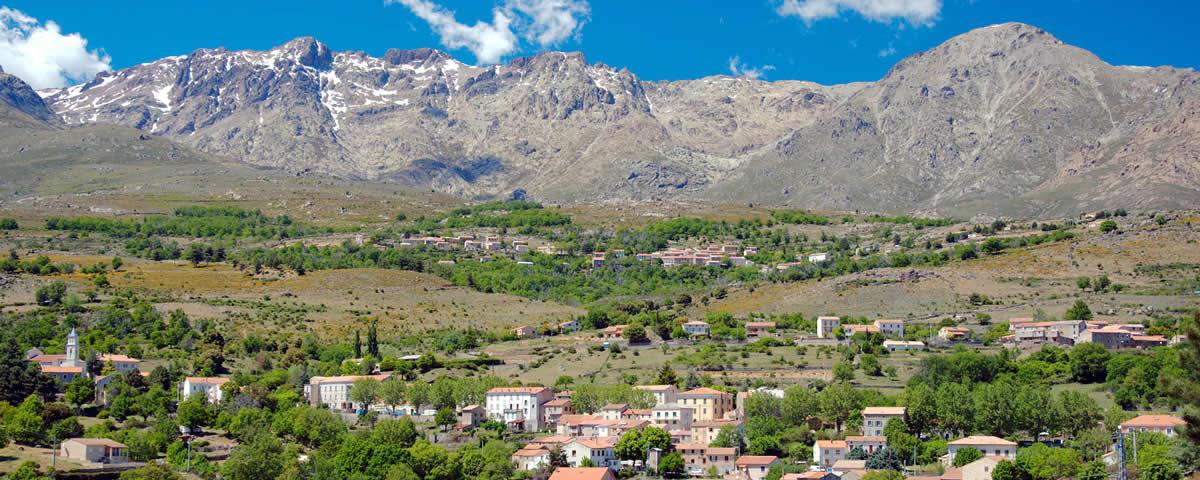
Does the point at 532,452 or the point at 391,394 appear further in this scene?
the point at 391,394

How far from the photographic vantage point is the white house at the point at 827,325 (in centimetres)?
11650

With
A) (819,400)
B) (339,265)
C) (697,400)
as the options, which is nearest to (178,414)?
(697,400)

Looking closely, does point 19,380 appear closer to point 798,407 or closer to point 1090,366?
point 798,407

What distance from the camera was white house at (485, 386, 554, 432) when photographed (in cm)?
8731

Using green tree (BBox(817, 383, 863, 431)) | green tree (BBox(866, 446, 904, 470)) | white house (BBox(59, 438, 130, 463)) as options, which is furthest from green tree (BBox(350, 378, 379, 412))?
green tree (BBox(866, 446, 904, 470))

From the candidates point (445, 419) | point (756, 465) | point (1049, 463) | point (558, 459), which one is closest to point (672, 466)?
point (756, 465)

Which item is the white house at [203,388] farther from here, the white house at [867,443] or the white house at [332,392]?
the white house at [867,443]

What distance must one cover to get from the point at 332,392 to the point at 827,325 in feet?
142

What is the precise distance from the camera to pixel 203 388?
300 feet

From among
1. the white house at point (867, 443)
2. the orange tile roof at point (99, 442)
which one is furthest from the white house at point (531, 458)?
the orange tile roof at point (99, 442)

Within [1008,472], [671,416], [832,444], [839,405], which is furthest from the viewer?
[671,416]

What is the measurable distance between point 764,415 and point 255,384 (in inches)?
1308

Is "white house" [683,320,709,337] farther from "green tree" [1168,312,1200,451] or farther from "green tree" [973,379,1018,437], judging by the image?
"green tree" [1168,312,1200,451]

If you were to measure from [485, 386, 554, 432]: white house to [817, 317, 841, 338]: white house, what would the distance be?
33280 millimetres
